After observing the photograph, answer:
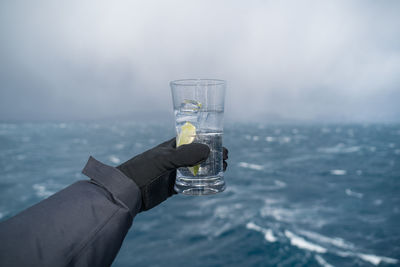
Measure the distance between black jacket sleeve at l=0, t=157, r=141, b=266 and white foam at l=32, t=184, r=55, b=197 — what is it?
241 feet

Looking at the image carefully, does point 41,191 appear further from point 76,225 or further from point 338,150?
point 338,150

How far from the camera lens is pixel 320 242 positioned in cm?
4809

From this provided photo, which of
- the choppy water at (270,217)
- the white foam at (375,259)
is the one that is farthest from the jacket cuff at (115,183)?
the white foam at (375,259)

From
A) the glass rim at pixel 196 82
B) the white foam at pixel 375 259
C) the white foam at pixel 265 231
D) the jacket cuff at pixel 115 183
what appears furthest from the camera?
the white foam at pixel 265 231

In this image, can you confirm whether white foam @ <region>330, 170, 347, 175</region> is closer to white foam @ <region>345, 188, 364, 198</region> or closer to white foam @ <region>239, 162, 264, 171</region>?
white foam @ <region>345, 188, 364, 198</region>

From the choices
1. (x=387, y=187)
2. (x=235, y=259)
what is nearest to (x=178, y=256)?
(x=235, y=259)

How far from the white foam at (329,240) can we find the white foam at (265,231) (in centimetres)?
452

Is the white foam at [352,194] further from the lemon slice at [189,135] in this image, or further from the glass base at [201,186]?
the lemon slice at [189,135]

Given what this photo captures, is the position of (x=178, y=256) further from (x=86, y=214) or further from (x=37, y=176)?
(x=37, y=176)

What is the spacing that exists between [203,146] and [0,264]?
1.86m

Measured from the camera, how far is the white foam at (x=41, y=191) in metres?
70.4

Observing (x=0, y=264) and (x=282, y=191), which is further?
(x=282, y=191)

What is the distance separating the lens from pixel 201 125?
3221mm

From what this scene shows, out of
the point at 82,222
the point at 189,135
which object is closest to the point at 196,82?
the point at 189,135
